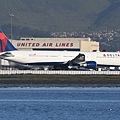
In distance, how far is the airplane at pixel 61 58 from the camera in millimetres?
115875

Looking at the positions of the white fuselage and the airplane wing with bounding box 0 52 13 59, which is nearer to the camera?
the airplane wing with bounding box 0 52 13 59

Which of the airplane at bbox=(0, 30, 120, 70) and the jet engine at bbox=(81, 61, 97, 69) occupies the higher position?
the airplane at bbox=(0, 30, 120, 70)

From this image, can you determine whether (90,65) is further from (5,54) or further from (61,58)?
(5,54)

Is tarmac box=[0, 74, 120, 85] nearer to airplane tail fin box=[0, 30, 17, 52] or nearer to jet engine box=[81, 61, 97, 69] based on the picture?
jet engine box=[81, 61, 97, 69]

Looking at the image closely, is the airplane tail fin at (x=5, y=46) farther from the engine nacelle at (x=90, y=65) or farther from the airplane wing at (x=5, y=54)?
the engine nacelle at (x=90, y=65)

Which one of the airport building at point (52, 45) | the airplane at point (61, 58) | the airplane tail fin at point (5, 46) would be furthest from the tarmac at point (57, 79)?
the airport building at point (52, 45)

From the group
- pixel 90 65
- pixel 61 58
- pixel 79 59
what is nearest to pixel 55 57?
pixel 61 58

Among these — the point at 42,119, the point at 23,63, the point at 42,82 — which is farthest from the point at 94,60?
the point at 42,119

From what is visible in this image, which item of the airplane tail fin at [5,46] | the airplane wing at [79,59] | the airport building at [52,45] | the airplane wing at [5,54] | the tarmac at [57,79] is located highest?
the airport building at [52,45]

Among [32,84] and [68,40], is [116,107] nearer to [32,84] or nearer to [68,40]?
[32,84]

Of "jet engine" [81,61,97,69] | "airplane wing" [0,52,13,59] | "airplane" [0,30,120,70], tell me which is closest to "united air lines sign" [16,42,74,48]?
"airplane" [0,30,120,70]

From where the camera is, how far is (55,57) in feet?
383

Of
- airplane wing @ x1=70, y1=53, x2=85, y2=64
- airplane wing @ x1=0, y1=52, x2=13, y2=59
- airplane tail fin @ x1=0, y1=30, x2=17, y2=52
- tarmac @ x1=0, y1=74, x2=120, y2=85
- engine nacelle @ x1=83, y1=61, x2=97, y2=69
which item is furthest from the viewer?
airplane tail fin @ x1=0, y1=30, x2=17, y2=52

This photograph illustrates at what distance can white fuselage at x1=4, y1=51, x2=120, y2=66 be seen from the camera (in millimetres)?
115812
